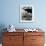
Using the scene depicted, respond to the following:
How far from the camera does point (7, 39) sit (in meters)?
3.66

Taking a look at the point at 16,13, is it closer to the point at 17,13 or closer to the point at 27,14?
the point at 17,13

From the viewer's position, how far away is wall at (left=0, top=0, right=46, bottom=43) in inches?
163

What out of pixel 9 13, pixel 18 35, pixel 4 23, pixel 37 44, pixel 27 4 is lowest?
pixel 37 44

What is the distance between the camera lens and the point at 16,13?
4160 mm

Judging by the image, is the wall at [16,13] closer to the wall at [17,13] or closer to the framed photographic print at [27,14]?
the wall at [17,13]

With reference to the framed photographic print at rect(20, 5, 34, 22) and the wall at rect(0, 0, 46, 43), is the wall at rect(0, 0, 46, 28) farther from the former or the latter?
the framed photographic print at rect(20, 5, 34, 22)

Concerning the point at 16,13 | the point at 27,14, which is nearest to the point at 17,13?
the point at 16,13

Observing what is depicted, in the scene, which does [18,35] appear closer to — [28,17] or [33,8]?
[28,17]

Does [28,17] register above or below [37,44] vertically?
above

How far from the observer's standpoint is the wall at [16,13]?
13.6 feet

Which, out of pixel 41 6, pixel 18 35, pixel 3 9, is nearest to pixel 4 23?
pixel 3 9

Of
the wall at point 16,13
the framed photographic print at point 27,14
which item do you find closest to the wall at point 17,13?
the wall at point 16,13

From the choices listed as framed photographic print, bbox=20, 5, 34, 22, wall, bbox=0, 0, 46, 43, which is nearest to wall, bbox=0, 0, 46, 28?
wall, bbox=0, 0, 46, 43

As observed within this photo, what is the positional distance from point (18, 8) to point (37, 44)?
1331mm
